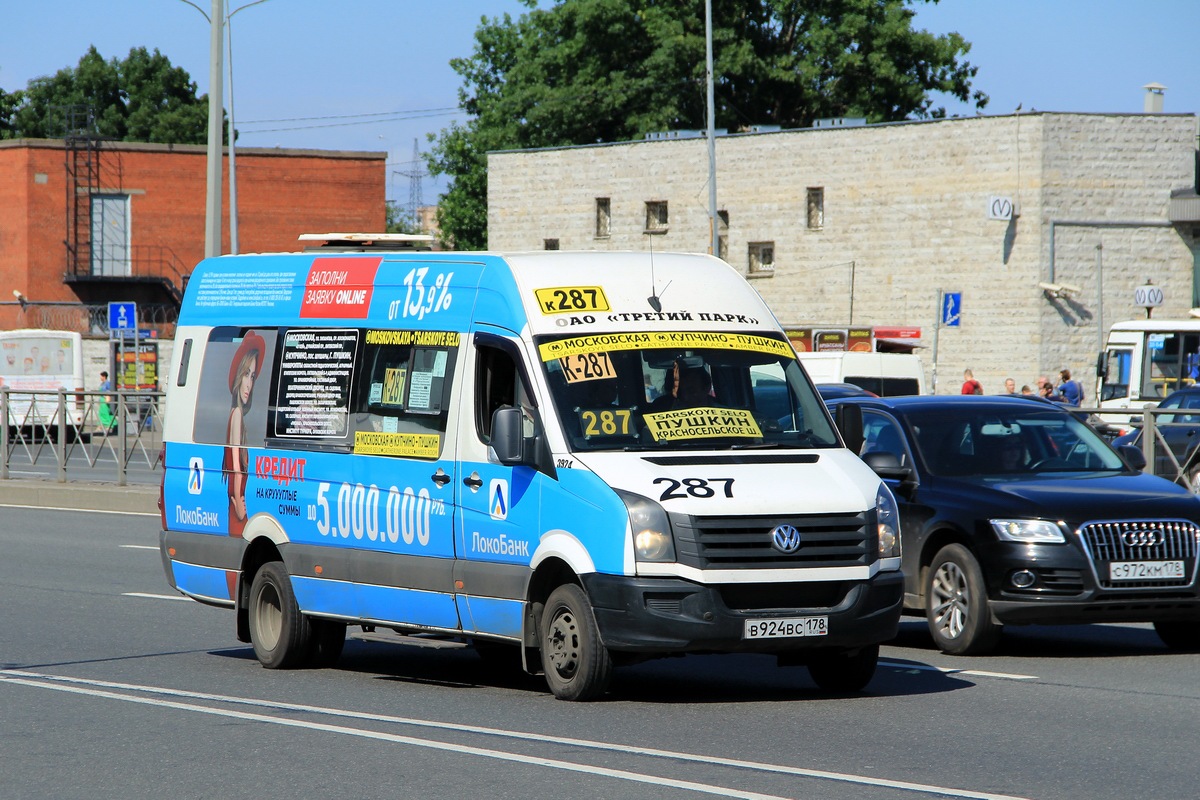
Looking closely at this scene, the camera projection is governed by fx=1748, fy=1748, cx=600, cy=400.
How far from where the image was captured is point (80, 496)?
25.2 meters

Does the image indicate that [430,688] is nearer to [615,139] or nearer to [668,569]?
[668,569]

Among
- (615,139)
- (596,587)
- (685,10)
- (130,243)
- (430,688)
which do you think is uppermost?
(685,10)

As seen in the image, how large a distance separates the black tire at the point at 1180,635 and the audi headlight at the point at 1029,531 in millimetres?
1200

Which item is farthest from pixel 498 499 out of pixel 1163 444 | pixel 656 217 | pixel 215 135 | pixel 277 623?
pixel 656 217

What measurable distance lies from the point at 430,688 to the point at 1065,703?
351cm

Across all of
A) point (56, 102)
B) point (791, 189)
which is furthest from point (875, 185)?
point (56, 102)

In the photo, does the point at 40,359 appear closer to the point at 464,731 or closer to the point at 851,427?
the point at 851,427

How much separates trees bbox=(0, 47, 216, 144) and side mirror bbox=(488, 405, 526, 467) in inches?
3283

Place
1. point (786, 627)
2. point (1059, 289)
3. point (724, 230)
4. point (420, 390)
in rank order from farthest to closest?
point (724, 230)
point (1059, 289)
point (420, 390)
point (786, 627)

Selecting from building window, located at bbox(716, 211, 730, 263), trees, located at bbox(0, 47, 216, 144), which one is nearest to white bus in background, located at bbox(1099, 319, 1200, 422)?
building window, located at bbox(716, 211, 730, 263)

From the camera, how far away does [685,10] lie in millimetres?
60469

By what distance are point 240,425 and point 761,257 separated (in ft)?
133

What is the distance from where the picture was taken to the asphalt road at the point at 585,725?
276 inches

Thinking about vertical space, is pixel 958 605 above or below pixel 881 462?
below
